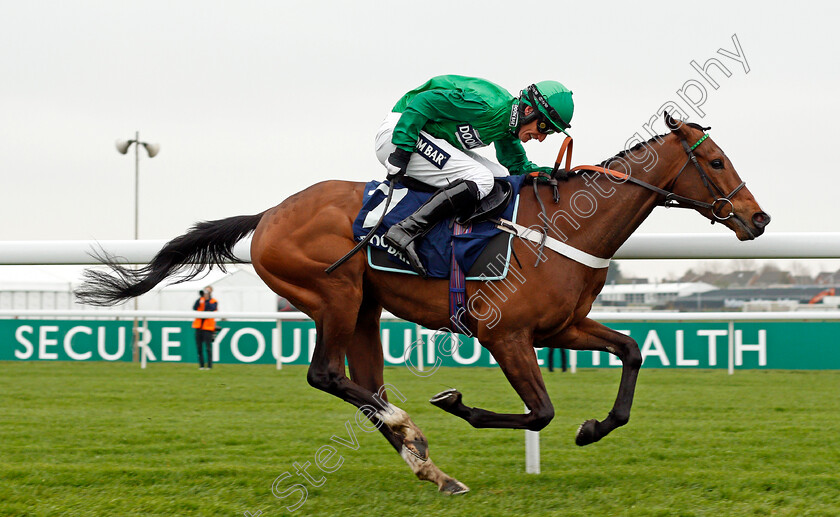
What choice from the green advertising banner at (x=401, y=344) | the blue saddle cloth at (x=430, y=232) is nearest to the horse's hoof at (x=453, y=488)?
the blue saddle cloth at (x=430, y=232)

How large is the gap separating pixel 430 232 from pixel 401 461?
1.63 m

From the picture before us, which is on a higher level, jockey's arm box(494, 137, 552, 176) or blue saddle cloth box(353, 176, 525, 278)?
jockey's arm box(494, 137, 552, 176)

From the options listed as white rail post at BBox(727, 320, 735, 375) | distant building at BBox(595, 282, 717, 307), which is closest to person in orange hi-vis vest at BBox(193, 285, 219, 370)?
white rail post at BBox(727, 320, 735, 375)

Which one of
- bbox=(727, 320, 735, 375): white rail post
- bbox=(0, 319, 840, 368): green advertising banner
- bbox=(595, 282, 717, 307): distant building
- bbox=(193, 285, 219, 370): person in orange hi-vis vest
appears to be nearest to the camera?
bbox=(727, 320, 735, 375): white rail post

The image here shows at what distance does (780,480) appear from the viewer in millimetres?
3814

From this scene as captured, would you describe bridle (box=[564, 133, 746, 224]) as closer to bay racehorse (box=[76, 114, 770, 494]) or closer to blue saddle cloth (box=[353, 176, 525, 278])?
bay racehorse (box=[76, 114, 770, 494])

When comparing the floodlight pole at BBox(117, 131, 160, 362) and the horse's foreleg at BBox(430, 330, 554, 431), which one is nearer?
the horse's foreleg at BBox(430, 330, 554, 431)

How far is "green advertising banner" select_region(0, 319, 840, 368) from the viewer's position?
10.8 metres

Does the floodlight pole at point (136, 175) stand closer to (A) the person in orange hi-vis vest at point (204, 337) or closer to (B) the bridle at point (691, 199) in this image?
(A) the person in orange hi-vis vest at point (204, 337)

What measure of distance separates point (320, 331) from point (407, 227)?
597mm

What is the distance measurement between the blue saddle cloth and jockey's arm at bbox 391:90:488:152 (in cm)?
22

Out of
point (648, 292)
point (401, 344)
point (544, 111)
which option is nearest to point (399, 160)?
point (544, 111)

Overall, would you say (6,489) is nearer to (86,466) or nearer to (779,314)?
(86,466)

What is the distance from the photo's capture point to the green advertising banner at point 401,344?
1079 cm
